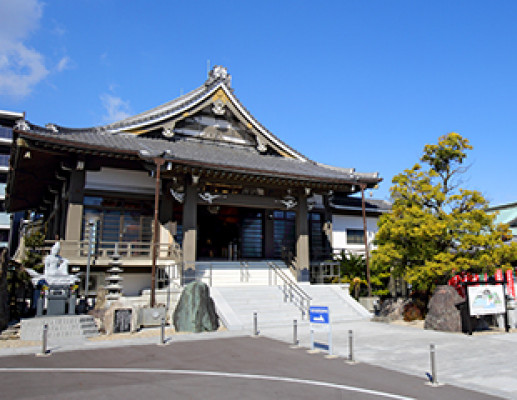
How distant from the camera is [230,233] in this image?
26.4 m

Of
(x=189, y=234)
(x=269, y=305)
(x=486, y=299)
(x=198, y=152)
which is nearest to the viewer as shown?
(x=486, y=299)

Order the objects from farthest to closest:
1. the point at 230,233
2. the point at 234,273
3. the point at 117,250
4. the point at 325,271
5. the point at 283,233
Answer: the point at 230,233 < the point at 283,233 < the point at 325,271 < the point at 234,273 < the point at 117,250

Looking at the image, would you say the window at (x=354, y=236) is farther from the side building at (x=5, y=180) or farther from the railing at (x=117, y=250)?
the side building at (x=5, y=180)

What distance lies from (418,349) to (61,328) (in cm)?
1118

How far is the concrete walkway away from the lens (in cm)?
833

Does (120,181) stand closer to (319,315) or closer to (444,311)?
(319,315)

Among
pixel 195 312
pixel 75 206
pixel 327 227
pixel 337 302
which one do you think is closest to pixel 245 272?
pixel 337 302

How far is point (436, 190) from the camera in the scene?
56.5 feet

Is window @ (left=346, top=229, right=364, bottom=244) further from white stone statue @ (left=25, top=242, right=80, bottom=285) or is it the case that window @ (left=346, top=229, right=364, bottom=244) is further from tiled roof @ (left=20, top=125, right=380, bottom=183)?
white stone statue @ (left=25, top=242, right=80, bottom=285)

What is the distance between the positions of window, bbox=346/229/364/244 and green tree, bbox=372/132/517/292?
9869mm

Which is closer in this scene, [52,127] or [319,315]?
[319,315]

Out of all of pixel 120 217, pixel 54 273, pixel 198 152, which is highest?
pixel 198 152

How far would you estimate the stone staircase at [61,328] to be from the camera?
1299cm

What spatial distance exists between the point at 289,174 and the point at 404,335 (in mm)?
9702
